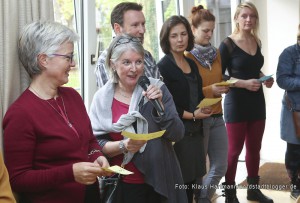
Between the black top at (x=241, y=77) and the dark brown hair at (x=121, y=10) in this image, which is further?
the black top at (x=241, y=77)

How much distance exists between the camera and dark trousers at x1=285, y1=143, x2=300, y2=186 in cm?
368

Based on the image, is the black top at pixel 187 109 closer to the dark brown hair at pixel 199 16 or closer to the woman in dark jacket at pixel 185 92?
the woman in dark jacket at pixel 185 92

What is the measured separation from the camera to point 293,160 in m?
3.71

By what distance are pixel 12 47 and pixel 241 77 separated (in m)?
2.15

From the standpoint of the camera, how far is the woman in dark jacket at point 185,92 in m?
2.51

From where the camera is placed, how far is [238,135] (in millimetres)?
3430

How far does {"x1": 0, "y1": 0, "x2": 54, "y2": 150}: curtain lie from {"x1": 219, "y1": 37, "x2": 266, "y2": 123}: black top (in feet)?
6.35

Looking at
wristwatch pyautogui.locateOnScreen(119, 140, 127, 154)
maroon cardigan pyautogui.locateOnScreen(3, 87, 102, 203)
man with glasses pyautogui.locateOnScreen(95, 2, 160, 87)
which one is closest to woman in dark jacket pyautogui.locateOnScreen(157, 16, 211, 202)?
man with glasses pyautogui.locateOnScreen(95, 2, 160, 87)

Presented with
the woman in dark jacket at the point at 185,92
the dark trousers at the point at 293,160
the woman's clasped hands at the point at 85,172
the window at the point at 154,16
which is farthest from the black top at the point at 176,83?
the dark trousers at the point at 293,160

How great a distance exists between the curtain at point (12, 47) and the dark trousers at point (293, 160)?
266cm

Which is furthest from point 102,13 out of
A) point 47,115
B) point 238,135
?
point 47,115

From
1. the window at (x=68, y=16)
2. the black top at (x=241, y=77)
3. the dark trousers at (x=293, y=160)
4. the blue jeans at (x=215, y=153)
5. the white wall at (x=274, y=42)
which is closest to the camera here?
the window at (x=68, y=16)

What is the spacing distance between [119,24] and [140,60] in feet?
1.62

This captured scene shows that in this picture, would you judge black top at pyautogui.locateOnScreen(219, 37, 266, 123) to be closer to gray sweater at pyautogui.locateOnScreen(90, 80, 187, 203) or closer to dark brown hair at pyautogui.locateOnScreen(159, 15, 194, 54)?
dark brown hair at pyautogui.locateOnScreen(159, 15, 194, 54)
